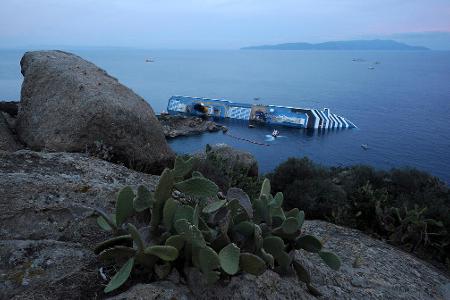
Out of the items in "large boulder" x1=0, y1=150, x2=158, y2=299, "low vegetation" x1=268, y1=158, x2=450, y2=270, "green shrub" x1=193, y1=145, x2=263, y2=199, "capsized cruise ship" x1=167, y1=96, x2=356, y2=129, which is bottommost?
"capsized cruise ship" x1=167, y1=96, x2=356, y2=129

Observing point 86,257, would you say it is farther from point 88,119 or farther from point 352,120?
point 352,120

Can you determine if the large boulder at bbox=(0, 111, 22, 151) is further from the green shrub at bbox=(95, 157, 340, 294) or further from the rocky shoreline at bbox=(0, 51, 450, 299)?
the green shrub at bbox=(95, 157, 340, 294)

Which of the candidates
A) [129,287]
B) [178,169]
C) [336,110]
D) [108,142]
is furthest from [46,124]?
[336,110]

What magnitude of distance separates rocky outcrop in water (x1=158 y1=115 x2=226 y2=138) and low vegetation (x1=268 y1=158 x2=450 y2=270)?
4407 cm

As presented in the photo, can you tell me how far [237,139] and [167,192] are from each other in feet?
164

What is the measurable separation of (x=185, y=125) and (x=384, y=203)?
52.0 meters

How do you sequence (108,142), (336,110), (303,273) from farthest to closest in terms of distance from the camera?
(336,110)
(108,142)
(303,273)

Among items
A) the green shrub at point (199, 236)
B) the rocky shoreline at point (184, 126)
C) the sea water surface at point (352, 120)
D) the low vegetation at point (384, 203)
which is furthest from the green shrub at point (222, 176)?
the rocky shoreline at point (184, 126)

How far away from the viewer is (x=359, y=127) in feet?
196

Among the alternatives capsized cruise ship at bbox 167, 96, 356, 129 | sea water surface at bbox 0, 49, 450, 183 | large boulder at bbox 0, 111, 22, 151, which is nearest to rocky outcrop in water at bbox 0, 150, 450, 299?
large boulder at bbox 0, 111, 22, 151

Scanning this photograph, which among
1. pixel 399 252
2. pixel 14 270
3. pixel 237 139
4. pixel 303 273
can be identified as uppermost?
pixel 14 270

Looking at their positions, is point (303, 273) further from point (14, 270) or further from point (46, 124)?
point (46, 124)

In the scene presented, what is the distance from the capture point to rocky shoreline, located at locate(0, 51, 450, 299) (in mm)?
3320

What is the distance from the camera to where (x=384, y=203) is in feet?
28.8
